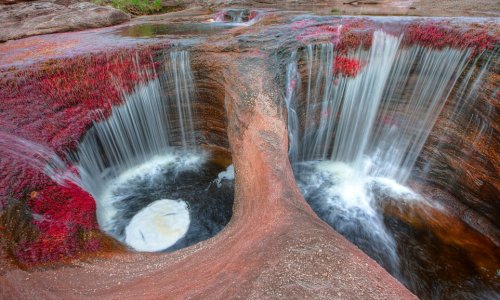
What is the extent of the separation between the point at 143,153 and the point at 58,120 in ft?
6.91

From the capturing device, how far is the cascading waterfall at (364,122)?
584 centimetres

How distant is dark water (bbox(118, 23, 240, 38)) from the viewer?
7.90 meters

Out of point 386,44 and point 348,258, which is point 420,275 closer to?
point 348,258

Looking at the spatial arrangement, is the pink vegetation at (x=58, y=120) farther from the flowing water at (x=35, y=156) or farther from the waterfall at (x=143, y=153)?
the waterfall at (x=143, y=153)

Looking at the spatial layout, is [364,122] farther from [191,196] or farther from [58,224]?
[58,224]

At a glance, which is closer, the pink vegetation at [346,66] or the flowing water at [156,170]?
the flowing water at [156,170]

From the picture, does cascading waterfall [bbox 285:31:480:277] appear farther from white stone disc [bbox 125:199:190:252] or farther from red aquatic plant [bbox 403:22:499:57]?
white stone disc [bbox 125:199:190:252]

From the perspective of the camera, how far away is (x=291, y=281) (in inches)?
92.1

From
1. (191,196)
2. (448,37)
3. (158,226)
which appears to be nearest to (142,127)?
(191,196)

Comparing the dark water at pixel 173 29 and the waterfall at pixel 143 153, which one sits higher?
the dark water at pixel 173 29


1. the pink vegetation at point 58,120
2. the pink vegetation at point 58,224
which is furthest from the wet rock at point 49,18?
the pink vegetation at point 58,224

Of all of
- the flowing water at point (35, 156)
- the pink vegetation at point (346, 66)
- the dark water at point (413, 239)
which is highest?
the pink vegetation at point (346, 66)

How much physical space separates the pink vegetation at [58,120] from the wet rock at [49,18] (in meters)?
4.24

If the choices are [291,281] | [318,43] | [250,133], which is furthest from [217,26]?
[291,281]
